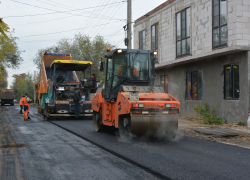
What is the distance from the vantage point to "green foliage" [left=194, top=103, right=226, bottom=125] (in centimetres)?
1420

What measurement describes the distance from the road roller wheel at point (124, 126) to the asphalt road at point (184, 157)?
0.21m

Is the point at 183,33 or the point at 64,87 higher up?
the point at 183,33

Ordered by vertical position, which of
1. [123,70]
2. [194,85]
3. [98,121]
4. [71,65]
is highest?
[71,65]

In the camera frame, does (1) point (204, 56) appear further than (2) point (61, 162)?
Yes

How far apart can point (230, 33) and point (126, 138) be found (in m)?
7.20

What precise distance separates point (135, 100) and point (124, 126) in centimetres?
102

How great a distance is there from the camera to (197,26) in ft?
51.7

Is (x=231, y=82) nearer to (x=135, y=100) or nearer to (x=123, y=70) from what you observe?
(x=123, y=70)

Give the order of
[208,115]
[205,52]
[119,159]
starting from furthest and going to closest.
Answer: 1. [205,52]
2. [208,115]
3. [119,159]

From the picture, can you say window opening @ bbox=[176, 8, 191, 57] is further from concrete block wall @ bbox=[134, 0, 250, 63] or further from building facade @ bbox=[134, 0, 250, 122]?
concrete block wall @ bbox=[134, 0, 250, 63]

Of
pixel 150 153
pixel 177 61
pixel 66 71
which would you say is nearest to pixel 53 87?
pixel 66 71

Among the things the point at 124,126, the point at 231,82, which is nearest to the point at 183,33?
the point at 231,82

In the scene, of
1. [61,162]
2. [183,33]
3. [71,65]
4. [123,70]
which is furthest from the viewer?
[71,65]

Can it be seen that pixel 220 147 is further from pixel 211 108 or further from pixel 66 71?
pixel 66 71
